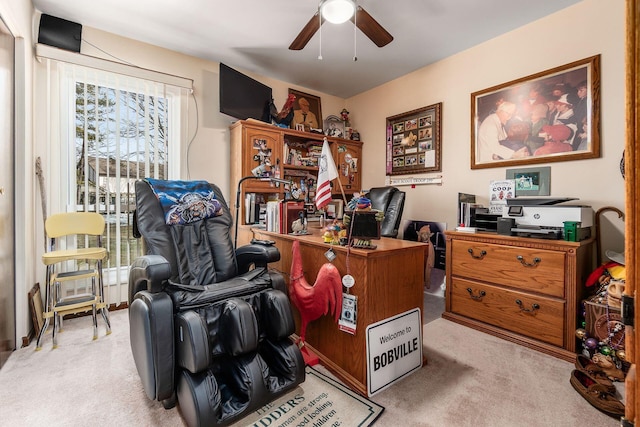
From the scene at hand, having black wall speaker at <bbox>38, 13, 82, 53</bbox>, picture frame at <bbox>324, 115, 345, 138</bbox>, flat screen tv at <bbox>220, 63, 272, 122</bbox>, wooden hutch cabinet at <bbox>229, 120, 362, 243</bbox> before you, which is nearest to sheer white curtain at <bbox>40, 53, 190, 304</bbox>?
black wall speaker at <bbox>38, 13, 82, 53</bbox>

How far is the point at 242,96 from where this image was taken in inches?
129

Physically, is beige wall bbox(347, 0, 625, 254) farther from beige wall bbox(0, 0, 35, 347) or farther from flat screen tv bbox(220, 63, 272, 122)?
beige wall bbox(0, 0, 35, 347)

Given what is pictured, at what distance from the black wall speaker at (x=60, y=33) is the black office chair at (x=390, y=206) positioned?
10.3 ft

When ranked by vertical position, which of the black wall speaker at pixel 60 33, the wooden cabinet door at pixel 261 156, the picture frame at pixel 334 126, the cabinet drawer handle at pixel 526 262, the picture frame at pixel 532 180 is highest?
the black wall speaker at pixel 60 33

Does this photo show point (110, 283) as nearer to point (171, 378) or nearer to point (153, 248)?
point (153, 248)

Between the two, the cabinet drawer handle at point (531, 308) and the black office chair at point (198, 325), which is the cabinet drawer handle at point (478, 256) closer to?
the cabinet drawer handle at point (531, 308)

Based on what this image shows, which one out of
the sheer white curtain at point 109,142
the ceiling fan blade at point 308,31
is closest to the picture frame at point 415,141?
the ceiling fan blade at point 308,31

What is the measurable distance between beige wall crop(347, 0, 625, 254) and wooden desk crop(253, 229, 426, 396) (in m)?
1.63

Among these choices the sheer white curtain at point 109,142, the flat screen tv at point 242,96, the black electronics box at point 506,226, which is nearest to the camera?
the black electronics box at point 506,226

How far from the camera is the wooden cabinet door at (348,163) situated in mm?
3903

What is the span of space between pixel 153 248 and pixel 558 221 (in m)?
Result: 2.73

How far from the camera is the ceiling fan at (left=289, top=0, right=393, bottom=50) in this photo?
1.87 meters

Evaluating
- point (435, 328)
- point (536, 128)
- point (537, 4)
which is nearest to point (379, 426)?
point (435, 328)

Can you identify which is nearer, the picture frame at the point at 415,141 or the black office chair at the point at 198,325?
the black office chair at the point at 198,325
